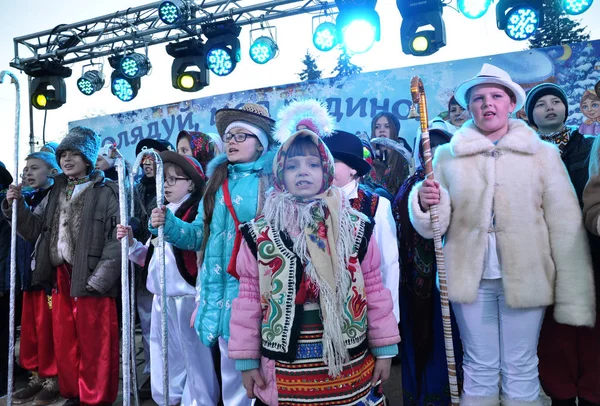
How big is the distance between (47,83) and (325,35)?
17.6ft

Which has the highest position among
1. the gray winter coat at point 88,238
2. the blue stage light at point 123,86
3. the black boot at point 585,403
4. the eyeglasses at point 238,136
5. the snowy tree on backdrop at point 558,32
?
the snowy tree on backdrop at point 558,32

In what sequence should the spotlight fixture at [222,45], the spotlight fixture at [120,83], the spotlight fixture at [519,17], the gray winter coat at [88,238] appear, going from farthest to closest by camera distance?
the spotlight fixture at [120,83]
the spotlight fixture at [222,45]
the spotlight fixture at [519,17]
the gray winter coat at [88,238]

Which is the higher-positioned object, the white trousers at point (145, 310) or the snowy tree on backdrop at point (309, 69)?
the snowy tree on backdrop at point (309, 69)

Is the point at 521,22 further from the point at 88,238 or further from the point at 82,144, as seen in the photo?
the point at 88,238

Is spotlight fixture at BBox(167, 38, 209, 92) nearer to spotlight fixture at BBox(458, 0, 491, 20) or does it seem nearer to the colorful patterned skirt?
spotlight fixture at BBox(458, 0, 491, 20)

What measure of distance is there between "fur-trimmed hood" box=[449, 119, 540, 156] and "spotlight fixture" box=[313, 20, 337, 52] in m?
4.54

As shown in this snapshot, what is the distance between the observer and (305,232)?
1.92 m

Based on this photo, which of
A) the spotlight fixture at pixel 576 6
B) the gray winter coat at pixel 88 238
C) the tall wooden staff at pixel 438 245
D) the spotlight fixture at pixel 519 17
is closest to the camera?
the tall wooden staff at pixel 438 245

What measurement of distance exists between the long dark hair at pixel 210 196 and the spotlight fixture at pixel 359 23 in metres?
4.04

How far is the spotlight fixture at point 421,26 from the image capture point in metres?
5.92

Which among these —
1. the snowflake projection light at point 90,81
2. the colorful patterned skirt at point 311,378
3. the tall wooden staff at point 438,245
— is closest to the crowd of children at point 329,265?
the colorful patterned skirt at point 311,378

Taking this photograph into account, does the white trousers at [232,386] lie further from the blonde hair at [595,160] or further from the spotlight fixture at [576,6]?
the spotlight fixture at [576,6]

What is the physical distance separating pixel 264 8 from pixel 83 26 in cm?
343

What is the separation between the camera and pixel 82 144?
370cm
